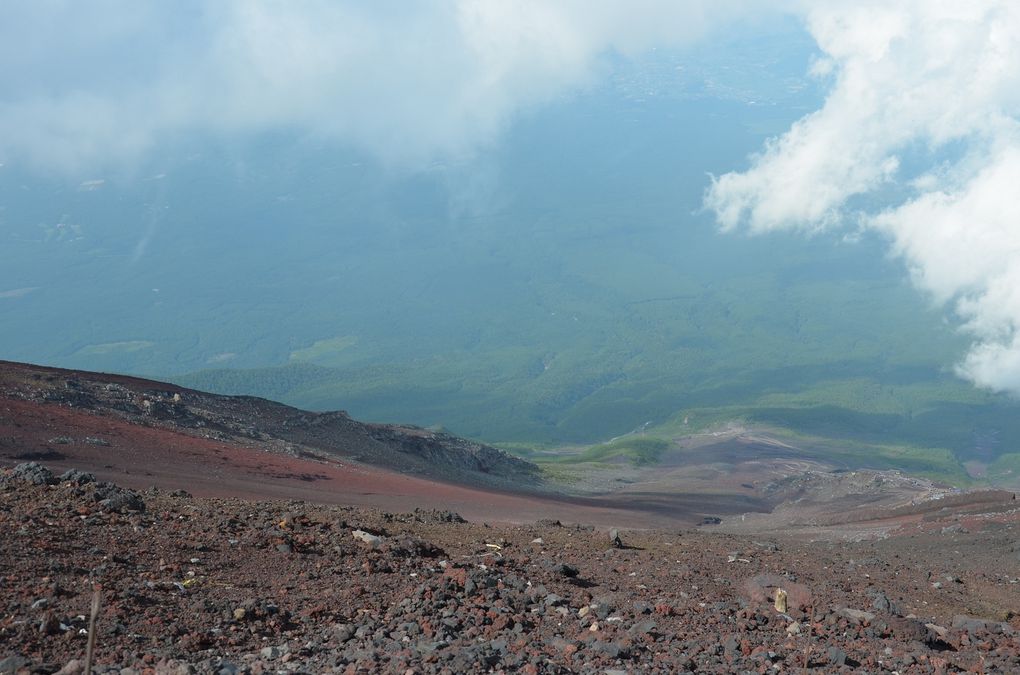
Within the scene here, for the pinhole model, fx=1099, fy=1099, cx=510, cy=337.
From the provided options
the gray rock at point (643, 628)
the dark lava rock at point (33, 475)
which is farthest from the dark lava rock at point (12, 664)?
the dark lava rock at point (33, 475)

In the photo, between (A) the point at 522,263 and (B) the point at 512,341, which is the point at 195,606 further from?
(A) the point at 522,263

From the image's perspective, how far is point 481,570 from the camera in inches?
416

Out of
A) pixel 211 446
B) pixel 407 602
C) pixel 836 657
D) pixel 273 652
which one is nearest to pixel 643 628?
pixel 836 657

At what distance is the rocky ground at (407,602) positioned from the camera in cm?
834

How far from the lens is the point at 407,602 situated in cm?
954

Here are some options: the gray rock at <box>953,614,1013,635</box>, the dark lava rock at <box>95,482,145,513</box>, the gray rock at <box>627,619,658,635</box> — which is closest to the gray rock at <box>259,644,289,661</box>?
the gray rock at <box>627,619,658,635</box>

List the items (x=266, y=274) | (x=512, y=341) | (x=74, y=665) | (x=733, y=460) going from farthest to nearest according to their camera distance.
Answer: (x=266, y=274) → (x=512, y=341) → (x=733, y=460) → (x=74, y=665)

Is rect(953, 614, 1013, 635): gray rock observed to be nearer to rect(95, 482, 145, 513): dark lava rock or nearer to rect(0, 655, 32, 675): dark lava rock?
rect(0, 655, 32, 675): dark lava rock

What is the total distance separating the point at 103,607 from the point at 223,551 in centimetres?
203

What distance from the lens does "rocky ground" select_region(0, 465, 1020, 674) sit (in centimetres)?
834

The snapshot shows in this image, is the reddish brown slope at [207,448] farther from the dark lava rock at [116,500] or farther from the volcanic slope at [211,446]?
the dark lava rock at [116,500]

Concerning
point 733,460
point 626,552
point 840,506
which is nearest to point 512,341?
point 733,460

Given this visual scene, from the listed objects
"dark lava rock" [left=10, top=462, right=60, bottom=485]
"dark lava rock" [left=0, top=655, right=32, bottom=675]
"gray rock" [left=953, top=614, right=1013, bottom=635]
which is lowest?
"dark lava rock" [left=0, top=655, right=32, bottom=675]

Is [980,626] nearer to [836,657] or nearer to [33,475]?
[836,657]
